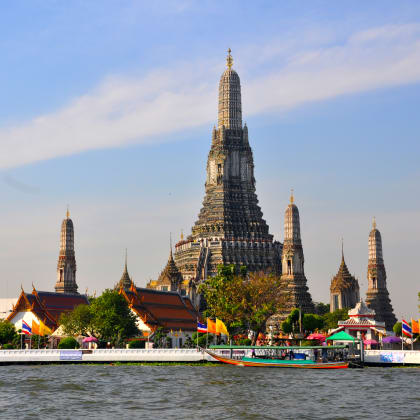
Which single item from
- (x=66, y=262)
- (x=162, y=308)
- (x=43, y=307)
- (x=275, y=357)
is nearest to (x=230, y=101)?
(x=66, y=262)

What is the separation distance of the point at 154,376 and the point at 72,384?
25.0 feet

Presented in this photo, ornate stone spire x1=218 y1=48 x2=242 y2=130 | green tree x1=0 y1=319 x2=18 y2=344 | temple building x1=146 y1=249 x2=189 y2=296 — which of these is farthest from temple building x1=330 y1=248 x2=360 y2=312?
green tree x1=0 y1=319 x2=18 y2=344

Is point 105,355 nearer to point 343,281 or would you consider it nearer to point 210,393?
point 210,393

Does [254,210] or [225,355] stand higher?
[254,210]

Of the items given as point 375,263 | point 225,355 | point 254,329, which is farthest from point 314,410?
point 375,263

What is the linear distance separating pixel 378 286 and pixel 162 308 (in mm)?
43234

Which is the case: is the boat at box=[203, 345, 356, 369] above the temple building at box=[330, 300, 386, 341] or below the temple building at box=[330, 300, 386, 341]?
below

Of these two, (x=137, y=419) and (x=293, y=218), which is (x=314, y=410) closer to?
(x=137, y=419)

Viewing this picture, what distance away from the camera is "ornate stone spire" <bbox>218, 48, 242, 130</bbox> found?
14800 centimetres

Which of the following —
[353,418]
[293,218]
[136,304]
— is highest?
[293,218]

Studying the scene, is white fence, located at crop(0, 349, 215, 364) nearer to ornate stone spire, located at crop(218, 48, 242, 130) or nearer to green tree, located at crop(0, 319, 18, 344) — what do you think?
green tree, located at crop(0, 319, 18, 344)

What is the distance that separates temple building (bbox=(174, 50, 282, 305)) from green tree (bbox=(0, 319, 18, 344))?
44287 millimetres

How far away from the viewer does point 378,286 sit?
140625 mm

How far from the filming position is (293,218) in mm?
136000
